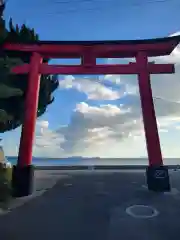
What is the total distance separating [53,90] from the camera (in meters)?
19.3

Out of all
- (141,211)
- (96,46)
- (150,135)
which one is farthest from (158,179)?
(96,46)

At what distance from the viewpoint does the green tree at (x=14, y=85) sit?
12.2 meters

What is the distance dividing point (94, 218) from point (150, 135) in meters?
5.55

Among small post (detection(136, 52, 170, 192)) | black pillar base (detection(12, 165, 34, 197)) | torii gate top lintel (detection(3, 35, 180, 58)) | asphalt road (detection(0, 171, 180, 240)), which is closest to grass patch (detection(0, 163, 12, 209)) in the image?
black pillar base (detection(12, 165, 34, 197))

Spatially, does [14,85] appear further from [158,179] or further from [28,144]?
[158,179]

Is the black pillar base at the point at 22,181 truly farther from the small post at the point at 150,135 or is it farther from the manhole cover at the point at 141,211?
the small post at the point at 150,135

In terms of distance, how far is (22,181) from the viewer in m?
11.1

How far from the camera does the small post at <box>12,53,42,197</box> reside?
11047 mm

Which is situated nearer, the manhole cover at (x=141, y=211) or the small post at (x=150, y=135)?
the manhole cover at (x=141, y=211)

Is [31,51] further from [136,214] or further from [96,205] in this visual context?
[136,214]

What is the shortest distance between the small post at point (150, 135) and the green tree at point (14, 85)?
4.92 m

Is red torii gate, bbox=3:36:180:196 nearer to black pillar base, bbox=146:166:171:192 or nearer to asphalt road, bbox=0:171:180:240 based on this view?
black pillar base, bbox=146:166:171:192

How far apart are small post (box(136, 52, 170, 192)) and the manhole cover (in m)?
2.95

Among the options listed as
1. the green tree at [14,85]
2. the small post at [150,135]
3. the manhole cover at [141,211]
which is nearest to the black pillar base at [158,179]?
the small post at [150,135]
